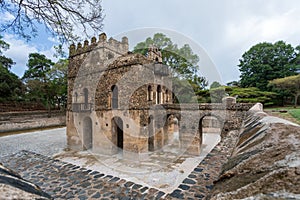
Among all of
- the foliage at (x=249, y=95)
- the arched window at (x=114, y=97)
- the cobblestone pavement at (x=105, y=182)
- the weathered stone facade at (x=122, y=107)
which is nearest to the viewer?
the cobblestone pavement at (x=105, y=182)

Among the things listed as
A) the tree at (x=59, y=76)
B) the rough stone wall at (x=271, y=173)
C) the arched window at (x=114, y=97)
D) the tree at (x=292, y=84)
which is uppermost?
the tree at (x=59, y=76)

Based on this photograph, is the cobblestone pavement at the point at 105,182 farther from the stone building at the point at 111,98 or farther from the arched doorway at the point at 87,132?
the arched doorway at the point at 87,132

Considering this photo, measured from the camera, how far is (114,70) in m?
10.4

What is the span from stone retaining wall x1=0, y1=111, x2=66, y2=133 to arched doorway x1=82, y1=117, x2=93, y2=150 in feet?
44.9

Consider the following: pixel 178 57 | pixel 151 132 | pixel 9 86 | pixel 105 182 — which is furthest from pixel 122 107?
pixel 9 86

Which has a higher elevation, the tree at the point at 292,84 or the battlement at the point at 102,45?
the battlement at the point at 102,45

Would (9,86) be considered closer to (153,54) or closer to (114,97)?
(114,97)

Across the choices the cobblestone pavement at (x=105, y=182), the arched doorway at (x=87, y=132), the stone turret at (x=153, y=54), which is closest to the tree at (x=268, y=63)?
the stone turret at (x=153, y=54)

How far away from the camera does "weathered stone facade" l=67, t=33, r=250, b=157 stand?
983 cm

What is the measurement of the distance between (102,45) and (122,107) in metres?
4.71

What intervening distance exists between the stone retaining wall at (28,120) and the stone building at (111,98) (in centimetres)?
1275

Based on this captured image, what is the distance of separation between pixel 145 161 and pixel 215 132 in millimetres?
11287

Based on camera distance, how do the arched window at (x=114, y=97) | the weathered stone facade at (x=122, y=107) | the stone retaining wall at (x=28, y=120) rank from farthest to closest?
the stone retaining wall at (x=28, y=120) < the arched window at (x=114, y=97) < the weathered stone facade at (x=122, y=107)

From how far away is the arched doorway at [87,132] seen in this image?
38.5ft
